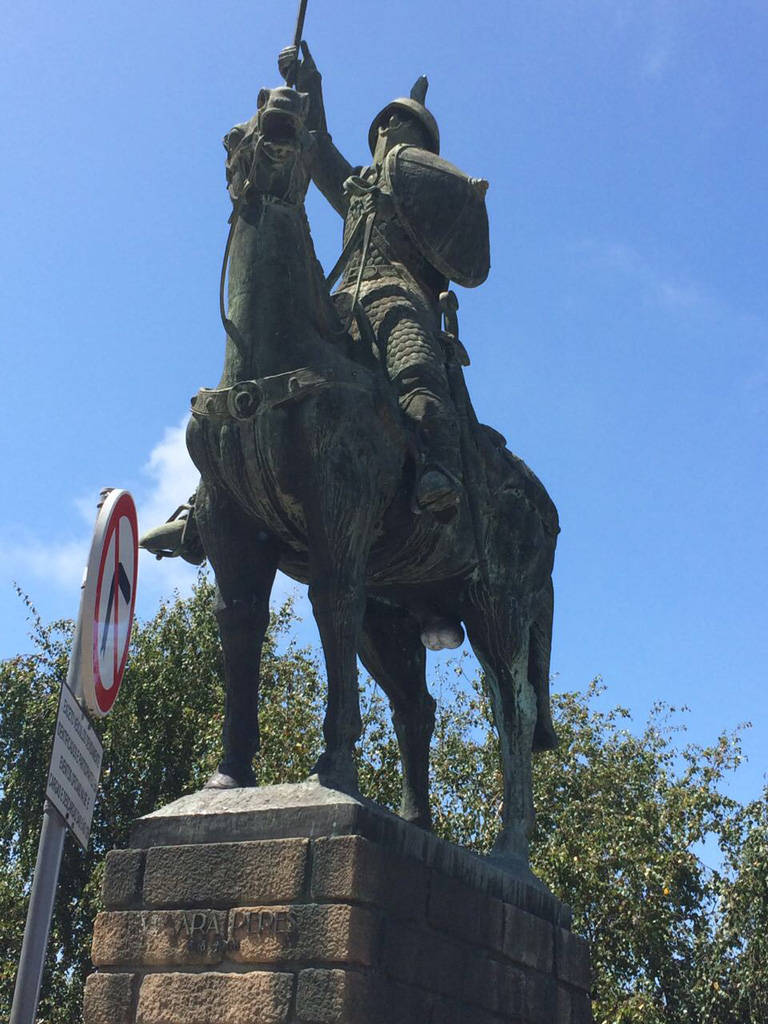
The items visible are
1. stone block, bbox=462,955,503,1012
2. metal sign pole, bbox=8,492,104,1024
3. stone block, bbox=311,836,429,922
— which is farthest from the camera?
stone block, bbox=462,955,503,1012

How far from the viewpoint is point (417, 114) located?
746 centimetres

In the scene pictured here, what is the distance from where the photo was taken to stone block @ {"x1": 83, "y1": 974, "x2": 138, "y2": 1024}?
4.97 m

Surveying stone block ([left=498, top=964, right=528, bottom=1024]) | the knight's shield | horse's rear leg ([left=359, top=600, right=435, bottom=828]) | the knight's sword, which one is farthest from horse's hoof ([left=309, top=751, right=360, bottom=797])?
the knight's sword

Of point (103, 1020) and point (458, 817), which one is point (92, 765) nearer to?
point (103, 1020)

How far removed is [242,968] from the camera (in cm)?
483

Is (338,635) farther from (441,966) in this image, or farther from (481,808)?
(481,808)

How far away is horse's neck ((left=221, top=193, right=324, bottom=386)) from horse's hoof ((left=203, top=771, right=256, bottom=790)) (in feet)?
5.79

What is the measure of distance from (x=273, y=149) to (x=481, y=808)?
41.4 ft

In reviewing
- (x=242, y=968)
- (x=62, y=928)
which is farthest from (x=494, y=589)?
(x=62, y=928)

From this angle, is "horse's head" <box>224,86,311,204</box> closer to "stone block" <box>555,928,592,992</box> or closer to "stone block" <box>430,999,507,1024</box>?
"stone block" <box>430,999,507,1024</box>

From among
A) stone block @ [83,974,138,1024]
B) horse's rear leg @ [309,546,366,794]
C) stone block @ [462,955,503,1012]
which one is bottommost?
stone block @ [83,974,138,1024]

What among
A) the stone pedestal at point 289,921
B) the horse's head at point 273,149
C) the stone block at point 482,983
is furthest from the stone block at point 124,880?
the horse's head at point 273,149

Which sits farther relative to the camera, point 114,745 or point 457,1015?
point 114,745

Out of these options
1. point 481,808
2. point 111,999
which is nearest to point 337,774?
point 111,999
